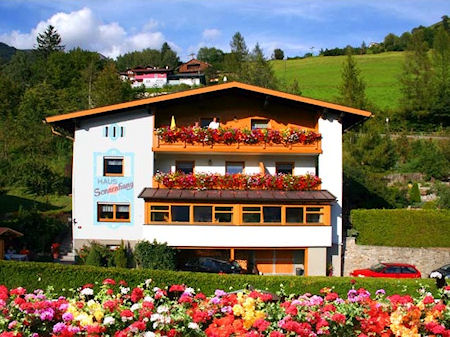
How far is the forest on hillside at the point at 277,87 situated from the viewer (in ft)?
124

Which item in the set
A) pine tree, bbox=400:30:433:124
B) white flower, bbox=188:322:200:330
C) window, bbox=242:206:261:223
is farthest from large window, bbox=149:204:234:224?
pine tree, bbox=400:30:433:124

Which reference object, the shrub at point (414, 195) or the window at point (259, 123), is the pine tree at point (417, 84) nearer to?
the shrub at point (414, 195)

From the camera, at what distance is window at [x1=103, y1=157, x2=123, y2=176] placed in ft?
90.7

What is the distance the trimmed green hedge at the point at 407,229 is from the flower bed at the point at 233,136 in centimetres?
558

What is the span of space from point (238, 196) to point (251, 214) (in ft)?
3.74

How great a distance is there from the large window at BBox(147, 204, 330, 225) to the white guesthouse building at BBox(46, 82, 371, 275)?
0.05 meters

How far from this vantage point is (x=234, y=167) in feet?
95.2

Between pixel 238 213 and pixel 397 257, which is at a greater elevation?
pixel 238 213

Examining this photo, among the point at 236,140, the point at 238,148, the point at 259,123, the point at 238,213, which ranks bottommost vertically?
the point at 238,213

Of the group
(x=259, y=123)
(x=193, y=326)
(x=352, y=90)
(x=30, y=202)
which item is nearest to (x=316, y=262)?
(x=259, y=123)

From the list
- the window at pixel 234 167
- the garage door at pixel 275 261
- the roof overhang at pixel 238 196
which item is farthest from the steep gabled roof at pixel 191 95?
the garage door at pixel 275 261

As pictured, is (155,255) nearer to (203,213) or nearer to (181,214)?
(181,214)

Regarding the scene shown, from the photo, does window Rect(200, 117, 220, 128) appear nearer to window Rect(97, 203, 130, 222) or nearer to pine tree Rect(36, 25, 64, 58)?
window Rect(97, 203, 130, 222)

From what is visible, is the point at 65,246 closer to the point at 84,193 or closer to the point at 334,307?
the point at 84,193
